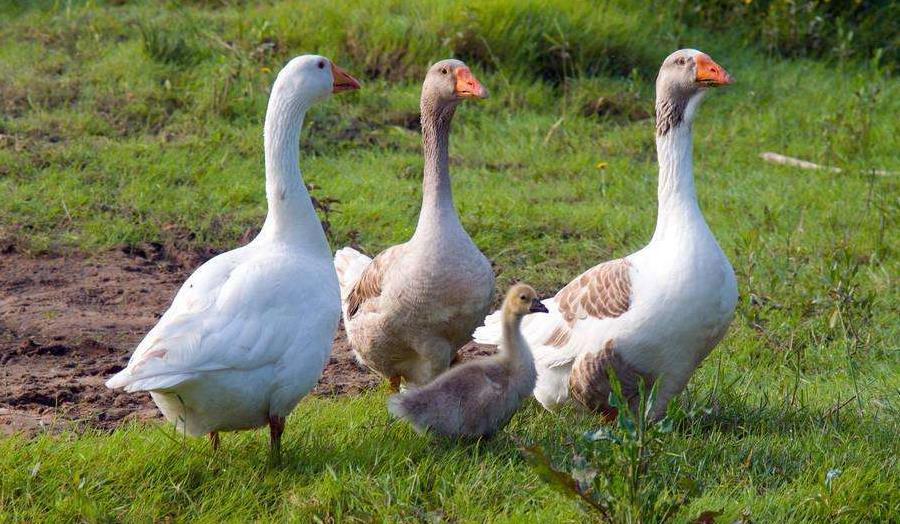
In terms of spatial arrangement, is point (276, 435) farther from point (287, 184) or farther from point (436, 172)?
point (436, 172)

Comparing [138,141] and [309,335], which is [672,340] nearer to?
[309,335]

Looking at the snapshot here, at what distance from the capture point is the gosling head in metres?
5.10

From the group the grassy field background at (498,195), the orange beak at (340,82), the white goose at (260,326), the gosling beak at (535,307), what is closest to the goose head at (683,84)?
the gosling beak at (535,307)

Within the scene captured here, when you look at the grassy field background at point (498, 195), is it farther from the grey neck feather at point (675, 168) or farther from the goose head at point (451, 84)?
the goose head at point (451, 84)

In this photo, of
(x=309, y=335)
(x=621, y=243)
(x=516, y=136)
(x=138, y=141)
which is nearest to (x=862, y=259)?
(x=621, y=243)

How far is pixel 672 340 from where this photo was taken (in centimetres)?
515

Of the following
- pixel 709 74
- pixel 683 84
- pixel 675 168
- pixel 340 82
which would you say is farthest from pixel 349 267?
pixel 709 74

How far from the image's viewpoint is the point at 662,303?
5.14m

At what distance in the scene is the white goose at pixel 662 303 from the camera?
16.9 feet

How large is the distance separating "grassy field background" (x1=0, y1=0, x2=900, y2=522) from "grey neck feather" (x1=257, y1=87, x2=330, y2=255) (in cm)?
85

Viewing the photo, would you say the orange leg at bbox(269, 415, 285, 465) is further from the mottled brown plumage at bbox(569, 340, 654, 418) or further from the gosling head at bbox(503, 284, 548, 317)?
the mottled brown plumage at bbox(569, 340, 654, 418)

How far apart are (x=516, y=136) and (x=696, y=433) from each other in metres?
4.90

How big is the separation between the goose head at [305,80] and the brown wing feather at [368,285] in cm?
93

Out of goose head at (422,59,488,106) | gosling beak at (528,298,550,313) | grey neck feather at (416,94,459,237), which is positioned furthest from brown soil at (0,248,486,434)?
goose head at (422,59,488,106)
